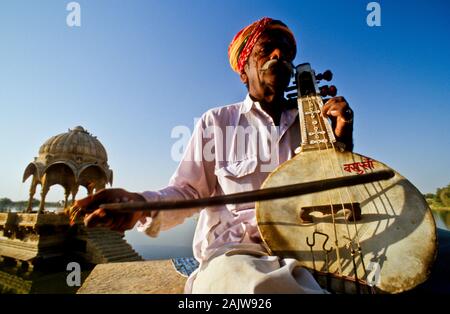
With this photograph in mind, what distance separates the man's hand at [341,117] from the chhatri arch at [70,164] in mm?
16816

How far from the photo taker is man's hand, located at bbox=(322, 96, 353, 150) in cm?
156

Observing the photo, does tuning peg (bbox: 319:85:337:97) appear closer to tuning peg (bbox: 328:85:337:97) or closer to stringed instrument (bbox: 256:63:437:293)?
tuning peg (bbox: 328:85:337:97)

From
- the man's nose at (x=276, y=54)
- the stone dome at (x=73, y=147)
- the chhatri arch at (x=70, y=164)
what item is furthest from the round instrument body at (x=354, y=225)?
the stone dome at (x=73, y=147)

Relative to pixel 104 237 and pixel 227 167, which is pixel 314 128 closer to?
pixel 227 167

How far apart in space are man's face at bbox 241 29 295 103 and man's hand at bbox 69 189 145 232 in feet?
4.71

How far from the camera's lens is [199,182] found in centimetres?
194

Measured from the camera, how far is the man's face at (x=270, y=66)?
2025 millimetres

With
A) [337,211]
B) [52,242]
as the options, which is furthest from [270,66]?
[52,242]

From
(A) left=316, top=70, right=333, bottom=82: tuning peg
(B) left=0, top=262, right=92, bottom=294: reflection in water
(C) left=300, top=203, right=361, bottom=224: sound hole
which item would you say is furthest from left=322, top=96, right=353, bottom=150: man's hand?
(B) left=0, top=262, right=92, bottom=294: reflection in water

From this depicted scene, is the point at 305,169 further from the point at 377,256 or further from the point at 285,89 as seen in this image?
the point at 285,89

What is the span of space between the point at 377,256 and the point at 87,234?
1661 cm

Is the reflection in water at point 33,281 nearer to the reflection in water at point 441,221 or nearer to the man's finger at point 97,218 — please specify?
the man's finger at point 97,218
